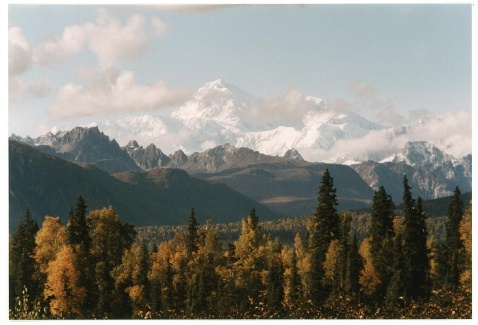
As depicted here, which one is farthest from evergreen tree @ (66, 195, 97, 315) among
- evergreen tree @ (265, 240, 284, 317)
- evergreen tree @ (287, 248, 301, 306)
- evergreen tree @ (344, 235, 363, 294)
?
evergreen tree @ (344, 235, 363, 294)

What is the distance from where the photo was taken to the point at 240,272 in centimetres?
10125

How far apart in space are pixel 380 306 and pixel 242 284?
2743 centimetres

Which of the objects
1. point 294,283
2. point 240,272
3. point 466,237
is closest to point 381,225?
point 466,237

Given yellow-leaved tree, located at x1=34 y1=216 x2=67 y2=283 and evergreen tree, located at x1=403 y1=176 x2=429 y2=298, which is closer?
evergreen tree, located at x1=403 y1=176 x2=429 y2=298

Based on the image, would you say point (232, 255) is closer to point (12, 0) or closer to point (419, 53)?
point (419, 53)

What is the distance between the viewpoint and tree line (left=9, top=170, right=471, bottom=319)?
7888 centimetres

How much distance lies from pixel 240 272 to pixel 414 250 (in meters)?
26.7

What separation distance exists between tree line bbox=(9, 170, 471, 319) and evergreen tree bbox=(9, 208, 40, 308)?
15 centimetres

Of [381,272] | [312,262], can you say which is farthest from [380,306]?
[312,262]

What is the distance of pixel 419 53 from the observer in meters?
117

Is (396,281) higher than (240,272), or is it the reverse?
(240,272)

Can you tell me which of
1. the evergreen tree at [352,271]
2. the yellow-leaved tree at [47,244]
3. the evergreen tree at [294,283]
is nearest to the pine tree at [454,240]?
the evergreen tree at [352,271]

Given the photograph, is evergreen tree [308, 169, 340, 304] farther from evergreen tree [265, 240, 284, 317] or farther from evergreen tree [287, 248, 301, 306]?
evergreen tree [265, 240, 284, 317]

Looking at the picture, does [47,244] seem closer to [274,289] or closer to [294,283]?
[274,289]
